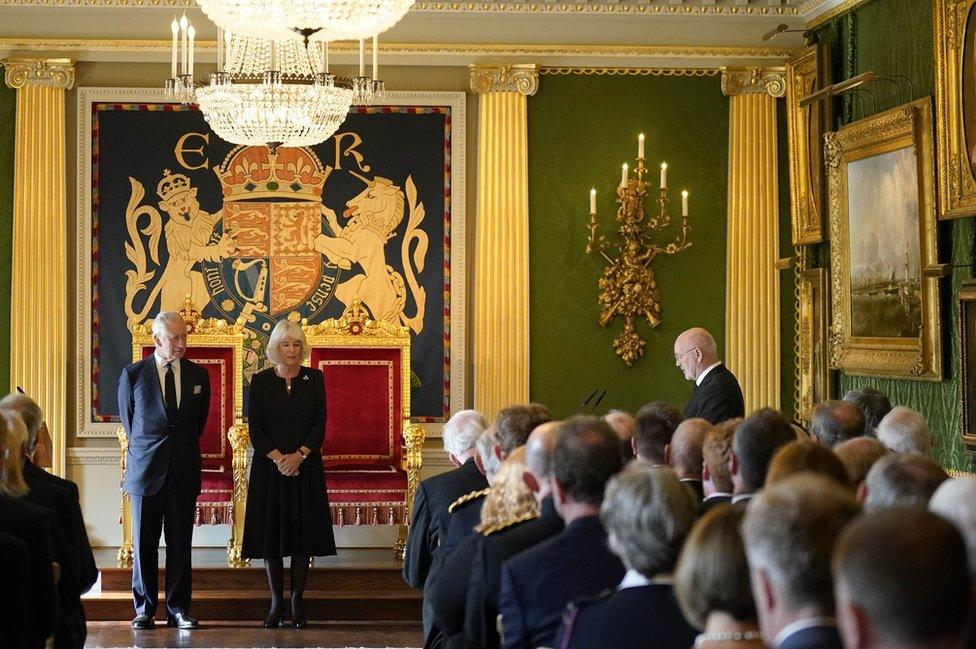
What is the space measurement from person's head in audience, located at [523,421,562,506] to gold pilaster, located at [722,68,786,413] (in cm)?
651

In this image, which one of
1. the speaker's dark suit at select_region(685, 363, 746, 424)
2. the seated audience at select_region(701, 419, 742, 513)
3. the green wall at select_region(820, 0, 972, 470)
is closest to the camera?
the seated audience at select_region(701, 419, 742, 513)

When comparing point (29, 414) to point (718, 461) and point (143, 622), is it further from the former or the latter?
point (143, 622)

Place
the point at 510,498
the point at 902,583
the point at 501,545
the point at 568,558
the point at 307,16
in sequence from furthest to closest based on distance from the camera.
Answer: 1. the point at 307,16
2. the point at 510,498
3. the point at 501,545
4. the point at 568,558
5. the point at 902,583

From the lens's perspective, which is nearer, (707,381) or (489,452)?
(489,452)

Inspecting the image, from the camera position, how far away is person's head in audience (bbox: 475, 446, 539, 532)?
3.78 meters

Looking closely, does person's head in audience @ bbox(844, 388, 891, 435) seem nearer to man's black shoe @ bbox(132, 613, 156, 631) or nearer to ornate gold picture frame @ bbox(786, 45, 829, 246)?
ornate gold picture frame @ bbox(786, 45, 829, 246)

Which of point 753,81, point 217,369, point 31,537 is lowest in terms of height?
point 31,537

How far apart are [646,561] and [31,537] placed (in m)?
2.34

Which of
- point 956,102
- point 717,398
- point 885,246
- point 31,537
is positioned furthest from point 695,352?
point 31,537

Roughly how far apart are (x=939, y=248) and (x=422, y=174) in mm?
3880

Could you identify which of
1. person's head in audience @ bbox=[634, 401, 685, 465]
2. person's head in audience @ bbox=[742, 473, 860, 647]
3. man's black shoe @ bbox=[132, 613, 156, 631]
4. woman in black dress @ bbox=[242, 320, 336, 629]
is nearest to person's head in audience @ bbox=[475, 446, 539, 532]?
person's head in audience @ bbox=[634, 401, 685, 465]

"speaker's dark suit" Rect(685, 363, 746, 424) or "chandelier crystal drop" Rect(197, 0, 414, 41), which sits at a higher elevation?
"chandelier crystal drop" Rect(197, 0, 414, 41)

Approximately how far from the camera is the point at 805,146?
30.4ft

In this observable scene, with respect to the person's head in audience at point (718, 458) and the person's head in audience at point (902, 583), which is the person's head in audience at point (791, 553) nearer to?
the person's head in audience at point (902, 583)
